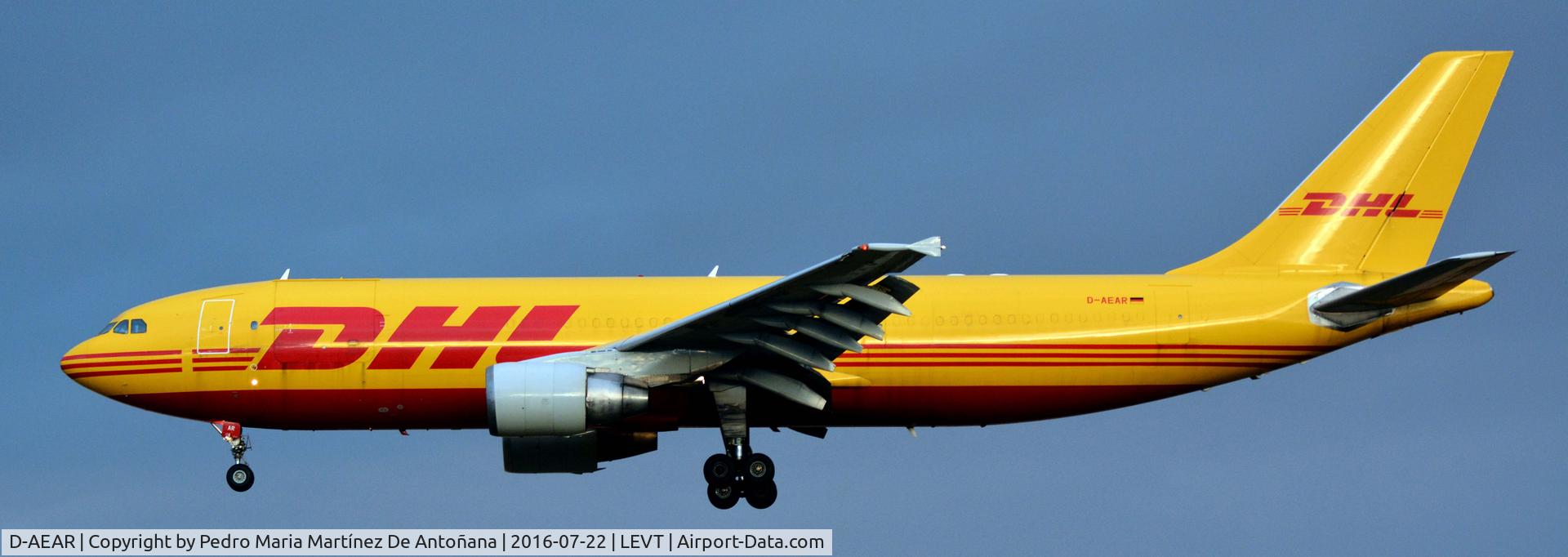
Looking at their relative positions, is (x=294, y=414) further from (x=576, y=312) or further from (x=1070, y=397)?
(x=1070, y=397)

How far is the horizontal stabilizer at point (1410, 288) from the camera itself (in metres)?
25.3

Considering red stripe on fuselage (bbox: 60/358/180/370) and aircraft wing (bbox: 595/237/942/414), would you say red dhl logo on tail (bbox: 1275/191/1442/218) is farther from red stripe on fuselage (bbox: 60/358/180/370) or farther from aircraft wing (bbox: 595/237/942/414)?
red stripe on fuselage (bbox: 60/358/180/370)

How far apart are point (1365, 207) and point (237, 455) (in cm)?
1739

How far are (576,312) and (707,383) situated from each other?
2.47 m

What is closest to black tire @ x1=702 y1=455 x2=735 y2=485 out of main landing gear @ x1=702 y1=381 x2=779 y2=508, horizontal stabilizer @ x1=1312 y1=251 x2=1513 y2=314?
main landing gear @ x1=702 y1=381 x2=779 y2=508

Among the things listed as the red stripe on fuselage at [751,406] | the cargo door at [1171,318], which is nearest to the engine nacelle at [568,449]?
the red stripe on fuselage at [751,406]

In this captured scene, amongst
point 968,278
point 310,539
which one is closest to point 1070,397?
point 968,278

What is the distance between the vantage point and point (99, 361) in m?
29.0

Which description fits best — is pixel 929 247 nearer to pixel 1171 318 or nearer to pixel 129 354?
pixel 1171 318

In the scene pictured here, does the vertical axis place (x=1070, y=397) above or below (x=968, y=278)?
below

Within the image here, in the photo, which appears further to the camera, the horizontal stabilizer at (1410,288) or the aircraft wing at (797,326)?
the horizontal stabilizer at (1410,288)

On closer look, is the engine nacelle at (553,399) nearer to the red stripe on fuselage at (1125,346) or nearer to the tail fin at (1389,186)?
the red stripe on fuselage at (1125,346)

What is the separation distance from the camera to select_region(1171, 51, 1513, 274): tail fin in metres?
29.0

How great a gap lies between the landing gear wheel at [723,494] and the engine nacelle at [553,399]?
1.79 meters
